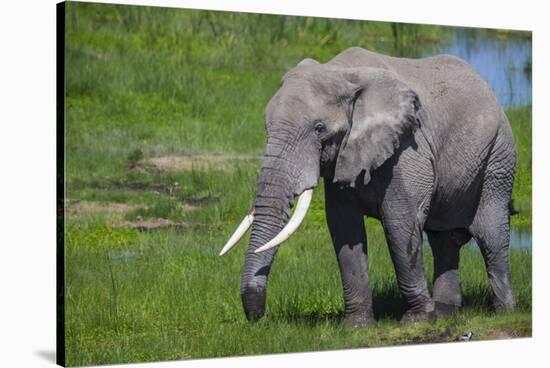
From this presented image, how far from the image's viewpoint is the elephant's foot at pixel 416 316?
835cm

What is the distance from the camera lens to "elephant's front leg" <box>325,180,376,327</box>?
26.5ft

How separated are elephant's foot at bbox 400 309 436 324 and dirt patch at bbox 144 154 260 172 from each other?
1427 millimetres

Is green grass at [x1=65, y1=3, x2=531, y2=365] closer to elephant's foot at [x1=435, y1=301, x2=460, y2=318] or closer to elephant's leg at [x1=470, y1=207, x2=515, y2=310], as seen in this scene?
elephant's foot at [x1=435, y1=301, x2=460, y2=318]

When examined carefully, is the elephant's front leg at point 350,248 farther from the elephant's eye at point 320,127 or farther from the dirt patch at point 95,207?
the dirt patch at point 95,207

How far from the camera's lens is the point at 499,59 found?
9.28 m

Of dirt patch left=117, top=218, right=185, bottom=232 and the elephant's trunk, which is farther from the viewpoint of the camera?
dirt patch left=117, top=218, right=185, bottom=232

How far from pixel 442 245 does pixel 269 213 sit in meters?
1.95

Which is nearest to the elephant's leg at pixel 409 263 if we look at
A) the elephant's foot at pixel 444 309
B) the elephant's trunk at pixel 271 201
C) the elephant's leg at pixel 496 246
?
the elephant's foot at pixel 444 309

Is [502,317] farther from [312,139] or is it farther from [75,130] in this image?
[75,130]

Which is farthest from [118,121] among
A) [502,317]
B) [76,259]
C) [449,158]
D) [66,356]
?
[502,317]

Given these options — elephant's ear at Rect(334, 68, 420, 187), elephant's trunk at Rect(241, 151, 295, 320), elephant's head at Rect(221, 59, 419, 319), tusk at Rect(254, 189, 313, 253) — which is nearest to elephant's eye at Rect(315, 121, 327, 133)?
elephant's head at Rect(221, 59, 419, 319)

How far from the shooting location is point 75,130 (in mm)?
7738

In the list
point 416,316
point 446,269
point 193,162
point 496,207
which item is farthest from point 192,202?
point 496,207

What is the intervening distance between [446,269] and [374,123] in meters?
1.61
